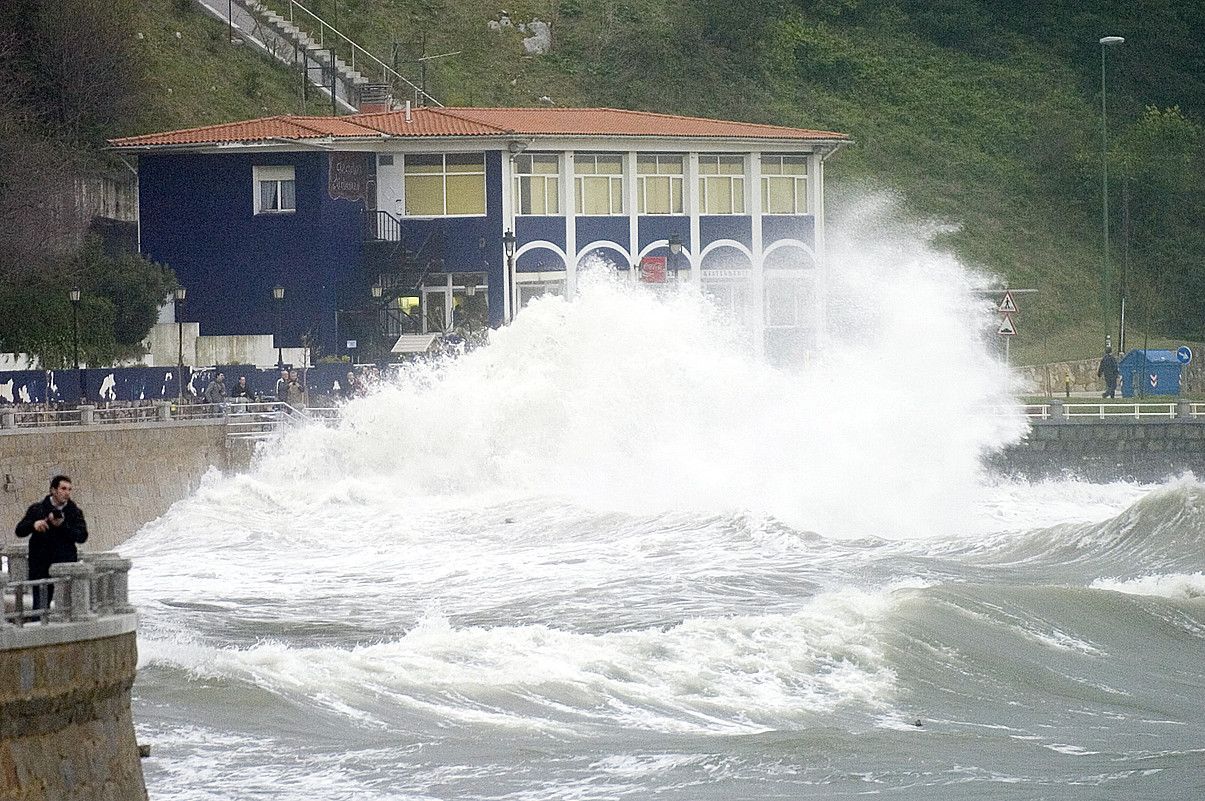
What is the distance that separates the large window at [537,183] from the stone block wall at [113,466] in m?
14.5

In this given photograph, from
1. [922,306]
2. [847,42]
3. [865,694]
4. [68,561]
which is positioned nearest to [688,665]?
[865,694]

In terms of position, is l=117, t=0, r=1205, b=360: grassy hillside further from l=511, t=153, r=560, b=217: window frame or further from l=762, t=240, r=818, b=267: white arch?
l=511, t=153, r=560, b=217: window frame

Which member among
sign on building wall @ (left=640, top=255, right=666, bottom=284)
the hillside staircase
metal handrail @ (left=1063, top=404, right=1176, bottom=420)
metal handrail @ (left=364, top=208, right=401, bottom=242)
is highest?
the hillside staircase

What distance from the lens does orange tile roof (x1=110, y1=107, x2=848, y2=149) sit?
49.1 metres

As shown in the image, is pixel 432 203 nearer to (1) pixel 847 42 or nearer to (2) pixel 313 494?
(2) pixel 313 494

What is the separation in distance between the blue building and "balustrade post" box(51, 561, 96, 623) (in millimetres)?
34789

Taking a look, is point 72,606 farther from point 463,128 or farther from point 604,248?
point 604,248

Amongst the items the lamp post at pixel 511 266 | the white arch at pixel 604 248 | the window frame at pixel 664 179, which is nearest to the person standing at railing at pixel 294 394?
the lamp post at pixel 511 266

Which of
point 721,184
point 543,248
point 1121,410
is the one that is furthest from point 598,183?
point 1121,410

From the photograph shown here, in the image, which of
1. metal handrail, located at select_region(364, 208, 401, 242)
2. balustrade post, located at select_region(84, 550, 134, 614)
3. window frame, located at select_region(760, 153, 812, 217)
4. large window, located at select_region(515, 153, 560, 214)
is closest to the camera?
balustrade post, located at select_region(84, 550, 134, 614)

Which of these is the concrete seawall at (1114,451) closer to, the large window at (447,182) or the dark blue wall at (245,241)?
the large window at (447,182)

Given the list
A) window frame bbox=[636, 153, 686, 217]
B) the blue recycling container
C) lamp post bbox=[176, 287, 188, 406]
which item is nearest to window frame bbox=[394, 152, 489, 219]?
window frame bbox=[636, 153, 686, 217]

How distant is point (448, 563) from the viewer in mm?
29969

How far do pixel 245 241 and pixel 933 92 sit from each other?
34207 mm
